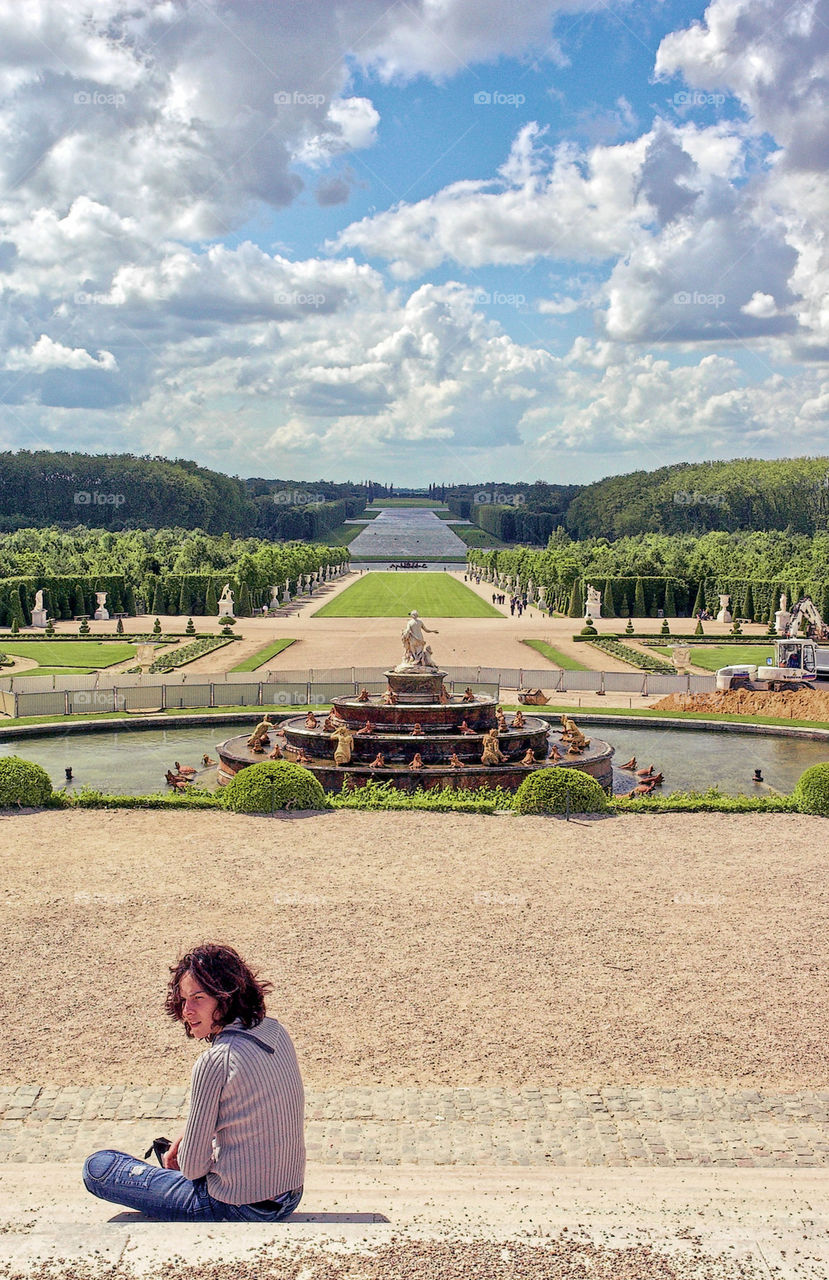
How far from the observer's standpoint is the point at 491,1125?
304 inches

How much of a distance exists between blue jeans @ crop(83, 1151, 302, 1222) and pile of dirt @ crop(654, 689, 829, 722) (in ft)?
83.8

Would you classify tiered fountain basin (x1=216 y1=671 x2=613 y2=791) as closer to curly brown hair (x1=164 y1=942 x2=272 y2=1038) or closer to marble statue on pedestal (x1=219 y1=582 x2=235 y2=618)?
curly brown hair (x1=164 y1=942 x2=272 y2=1038)

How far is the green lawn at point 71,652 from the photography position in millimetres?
40094

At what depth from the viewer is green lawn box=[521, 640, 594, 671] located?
4066 centimetres

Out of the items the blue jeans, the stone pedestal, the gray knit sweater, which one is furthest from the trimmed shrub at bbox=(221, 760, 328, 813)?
the gray knit sweater

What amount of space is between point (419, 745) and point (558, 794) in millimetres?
4352

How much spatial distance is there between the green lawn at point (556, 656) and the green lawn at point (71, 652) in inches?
638

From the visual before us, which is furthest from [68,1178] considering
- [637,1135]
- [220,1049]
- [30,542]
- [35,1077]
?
[30,542]

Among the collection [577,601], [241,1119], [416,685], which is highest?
[577,601]

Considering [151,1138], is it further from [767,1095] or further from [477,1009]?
[767,1095]

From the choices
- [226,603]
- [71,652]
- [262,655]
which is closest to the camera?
[262,655]

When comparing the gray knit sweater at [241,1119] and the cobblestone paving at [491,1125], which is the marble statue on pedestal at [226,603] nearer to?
the cobblestone paving at [491,1125]

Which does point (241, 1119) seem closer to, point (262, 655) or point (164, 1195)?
point (164, 1195)

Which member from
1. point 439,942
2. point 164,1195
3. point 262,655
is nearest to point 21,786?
point 439,942
